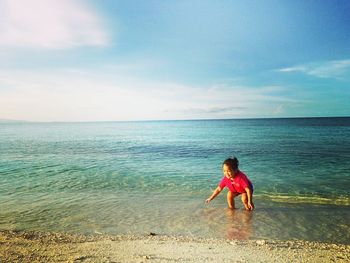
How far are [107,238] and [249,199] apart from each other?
180 inches

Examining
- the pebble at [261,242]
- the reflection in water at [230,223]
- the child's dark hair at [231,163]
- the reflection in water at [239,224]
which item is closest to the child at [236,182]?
the child's dark hair at [231,163]

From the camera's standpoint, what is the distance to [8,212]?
31.2 feet

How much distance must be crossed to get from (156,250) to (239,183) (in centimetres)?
410

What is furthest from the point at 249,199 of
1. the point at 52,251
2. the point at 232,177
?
the point at 52,251

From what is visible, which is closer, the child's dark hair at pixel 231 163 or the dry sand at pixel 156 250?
the dry sand at pixel 156 250

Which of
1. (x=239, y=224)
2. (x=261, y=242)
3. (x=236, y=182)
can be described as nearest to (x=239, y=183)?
(x=236, y=182)

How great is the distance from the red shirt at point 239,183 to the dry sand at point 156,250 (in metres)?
2.39

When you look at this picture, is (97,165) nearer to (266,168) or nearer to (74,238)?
(266,168)

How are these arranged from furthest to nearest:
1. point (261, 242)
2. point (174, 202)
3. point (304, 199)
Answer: point (304, 199) → point (174, 202) → point (261, 242)

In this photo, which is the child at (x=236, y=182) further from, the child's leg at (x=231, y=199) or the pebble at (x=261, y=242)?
the pebble at (x=261, y=242)

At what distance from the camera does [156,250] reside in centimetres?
588

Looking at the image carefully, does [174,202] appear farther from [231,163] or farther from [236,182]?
[231,163]

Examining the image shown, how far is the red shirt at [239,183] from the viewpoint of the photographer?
8.95 meters

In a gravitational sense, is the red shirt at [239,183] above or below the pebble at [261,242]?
above
